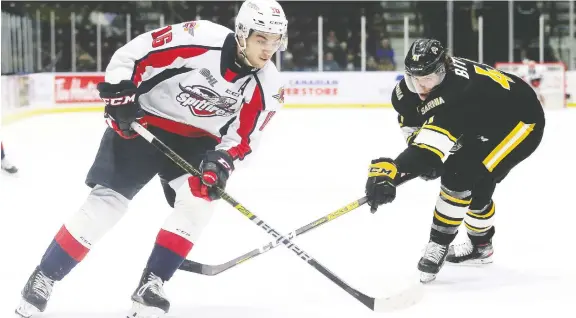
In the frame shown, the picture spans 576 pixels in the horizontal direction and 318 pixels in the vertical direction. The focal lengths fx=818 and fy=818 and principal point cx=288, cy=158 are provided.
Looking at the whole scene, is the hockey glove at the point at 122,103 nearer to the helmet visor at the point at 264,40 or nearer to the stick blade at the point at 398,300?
the helmet visor at the point at 264,40

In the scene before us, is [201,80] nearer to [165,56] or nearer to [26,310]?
[165,56]

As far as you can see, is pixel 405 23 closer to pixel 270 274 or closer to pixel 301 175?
pixel 301 175

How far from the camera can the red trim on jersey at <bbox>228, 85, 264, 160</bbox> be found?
7.47 ft

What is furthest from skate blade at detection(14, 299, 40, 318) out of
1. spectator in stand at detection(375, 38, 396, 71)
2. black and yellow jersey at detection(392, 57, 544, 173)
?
spectator in stand at detection(375, 38, 396, 71)

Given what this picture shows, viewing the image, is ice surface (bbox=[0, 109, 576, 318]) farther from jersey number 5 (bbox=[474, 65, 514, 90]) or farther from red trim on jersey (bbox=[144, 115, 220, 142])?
jersey number 5 (bbox=[474, 65, 514, 90])

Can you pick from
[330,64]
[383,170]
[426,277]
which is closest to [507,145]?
[426,277]

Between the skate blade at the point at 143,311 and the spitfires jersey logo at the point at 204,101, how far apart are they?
573mm

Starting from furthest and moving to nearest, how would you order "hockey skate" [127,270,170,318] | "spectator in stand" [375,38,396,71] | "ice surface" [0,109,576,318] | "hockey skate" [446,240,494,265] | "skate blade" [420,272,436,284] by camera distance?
"spectator in stand" [375,38,396,71] < "hockey skate" [446,240,494,265] < "skate blade" [420,272,436,284] < "ice surface" [0,109,576,318] < "hockey skate" [127,270,170,318]

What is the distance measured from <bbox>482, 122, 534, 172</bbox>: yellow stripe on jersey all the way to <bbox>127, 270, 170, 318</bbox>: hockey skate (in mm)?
1155

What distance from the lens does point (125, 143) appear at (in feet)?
7.52

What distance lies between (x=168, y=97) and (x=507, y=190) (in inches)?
105

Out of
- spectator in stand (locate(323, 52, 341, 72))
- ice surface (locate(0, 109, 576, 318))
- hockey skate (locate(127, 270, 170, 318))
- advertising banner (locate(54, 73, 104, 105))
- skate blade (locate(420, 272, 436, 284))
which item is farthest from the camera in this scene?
spectator in stand (locate(323, 52, 341, 72))

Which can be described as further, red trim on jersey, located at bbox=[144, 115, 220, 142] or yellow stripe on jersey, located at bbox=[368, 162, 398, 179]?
red trim on jersey, located at bbox=[144, 115, 220, 142]

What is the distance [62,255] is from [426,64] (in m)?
1.17
